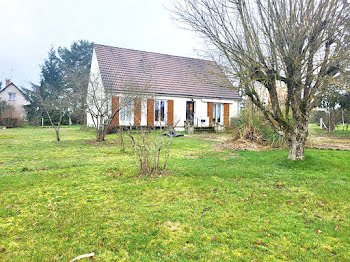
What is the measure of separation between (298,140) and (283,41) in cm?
244

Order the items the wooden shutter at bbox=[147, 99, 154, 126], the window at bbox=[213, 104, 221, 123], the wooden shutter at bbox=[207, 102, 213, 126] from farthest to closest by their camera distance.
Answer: the window at bbox=[213, 104, 221, 123], the wooden shutter at bbox=[207, 102, 213, 126], the wooden shutter at bbox=[147, 99, 154, 126]

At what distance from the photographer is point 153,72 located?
58.1 feet

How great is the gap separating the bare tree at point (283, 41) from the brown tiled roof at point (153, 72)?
10471mm

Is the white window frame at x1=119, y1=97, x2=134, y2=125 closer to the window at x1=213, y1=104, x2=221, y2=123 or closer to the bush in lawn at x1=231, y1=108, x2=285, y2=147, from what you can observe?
the bush in lawn at x1=231, y1=108, x2=285, y2=147

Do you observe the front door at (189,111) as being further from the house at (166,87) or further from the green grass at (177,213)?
the green grass at (177,213)

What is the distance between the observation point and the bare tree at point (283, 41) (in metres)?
4.59

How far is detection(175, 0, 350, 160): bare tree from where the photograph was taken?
459 cm

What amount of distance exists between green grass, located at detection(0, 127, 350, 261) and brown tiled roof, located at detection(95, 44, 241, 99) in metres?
11.5

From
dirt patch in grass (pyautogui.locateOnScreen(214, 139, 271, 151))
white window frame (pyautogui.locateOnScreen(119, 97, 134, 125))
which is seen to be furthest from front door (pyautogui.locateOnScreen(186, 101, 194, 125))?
dirt patch in grass (pyautogui.locateOnScreen(214, 139, 271, 151))

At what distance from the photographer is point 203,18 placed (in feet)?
17.1

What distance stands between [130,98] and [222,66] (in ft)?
20.6

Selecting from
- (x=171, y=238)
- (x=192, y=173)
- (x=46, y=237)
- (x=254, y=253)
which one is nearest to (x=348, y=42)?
(x=192, y=173)

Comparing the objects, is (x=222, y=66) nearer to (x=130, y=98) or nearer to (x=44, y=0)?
(x=130, y=98)

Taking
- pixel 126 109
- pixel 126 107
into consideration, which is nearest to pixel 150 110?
pixel 126 109
